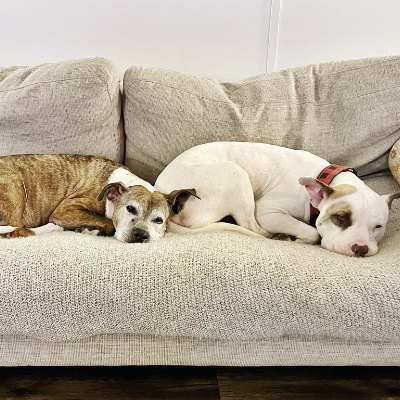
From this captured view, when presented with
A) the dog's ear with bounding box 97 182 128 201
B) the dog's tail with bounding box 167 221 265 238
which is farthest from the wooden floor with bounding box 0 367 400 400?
the dog's ear with bounding box 97 182 128 201

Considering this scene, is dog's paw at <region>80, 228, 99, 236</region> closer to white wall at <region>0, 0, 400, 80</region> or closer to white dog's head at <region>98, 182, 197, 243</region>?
white dog's head at <region>98, 182, 197, 243</region>

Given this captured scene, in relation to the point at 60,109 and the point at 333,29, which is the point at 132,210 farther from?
the point at 333,29

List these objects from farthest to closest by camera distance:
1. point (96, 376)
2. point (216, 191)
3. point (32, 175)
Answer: point (32, 175) < point (216, 191) < point (96, 376)

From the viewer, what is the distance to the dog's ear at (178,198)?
2049mm

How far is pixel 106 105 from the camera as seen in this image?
2.49m

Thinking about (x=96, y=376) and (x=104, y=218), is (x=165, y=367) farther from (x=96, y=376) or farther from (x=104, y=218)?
(x=104, y=218)

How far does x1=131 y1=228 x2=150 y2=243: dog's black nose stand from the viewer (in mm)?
1866

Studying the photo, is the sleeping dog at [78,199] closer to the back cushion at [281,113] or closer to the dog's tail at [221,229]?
the dog's tail at [221,229]

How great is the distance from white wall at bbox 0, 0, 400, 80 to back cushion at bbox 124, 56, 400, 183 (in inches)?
28.8

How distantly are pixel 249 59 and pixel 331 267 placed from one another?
2.38m

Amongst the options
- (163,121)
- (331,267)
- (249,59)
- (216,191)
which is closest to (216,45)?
(249,59)

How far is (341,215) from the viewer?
Result: 183 cm

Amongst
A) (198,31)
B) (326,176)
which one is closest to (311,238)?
(326,176)

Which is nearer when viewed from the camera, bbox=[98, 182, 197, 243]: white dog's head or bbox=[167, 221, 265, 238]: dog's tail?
bbox=[98, 182, 197, 243]: white dog's head
